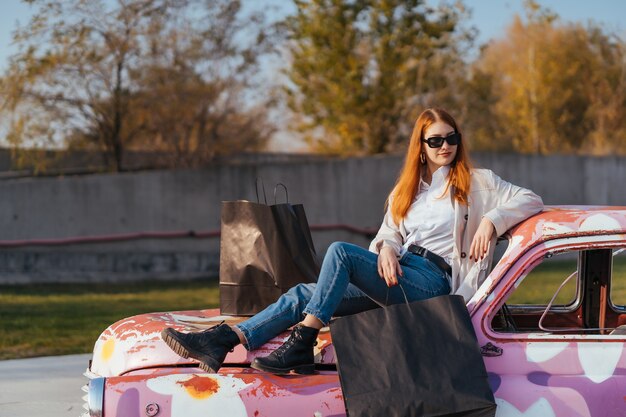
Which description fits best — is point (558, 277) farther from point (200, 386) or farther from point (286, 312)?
point (200, 386)

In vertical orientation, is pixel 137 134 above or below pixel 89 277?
above

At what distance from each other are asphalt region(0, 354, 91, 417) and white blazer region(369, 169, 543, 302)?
281cm

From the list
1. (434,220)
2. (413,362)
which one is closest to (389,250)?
(434,220)

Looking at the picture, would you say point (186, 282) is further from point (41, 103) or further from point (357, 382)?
point (357, 382)

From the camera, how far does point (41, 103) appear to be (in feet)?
54.4

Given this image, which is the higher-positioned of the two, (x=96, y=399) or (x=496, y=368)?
(x=496, y=368)

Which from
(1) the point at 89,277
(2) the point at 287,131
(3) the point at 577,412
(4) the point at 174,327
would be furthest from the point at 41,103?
(3) the point at 577,412

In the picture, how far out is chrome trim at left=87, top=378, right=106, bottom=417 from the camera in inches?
142

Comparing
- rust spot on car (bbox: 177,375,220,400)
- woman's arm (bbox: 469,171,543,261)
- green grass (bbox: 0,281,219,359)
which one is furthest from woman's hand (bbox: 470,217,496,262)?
green grass (bbox: 0,281,219,359)

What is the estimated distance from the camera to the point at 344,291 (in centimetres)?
393

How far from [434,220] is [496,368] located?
0.83m

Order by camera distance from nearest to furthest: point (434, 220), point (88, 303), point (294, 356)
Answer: point (294, 356) < point (434, 220) < point (88, 303)

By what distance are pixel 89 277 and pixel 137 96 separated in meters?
4.04

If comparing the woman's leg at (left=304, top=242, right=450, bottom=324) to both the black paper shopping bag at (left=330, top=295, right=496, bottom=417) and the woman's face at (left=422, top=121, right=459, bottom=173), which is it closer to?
the black paper shopping bag at (left=330, top=295, right=496, bottom=417)
